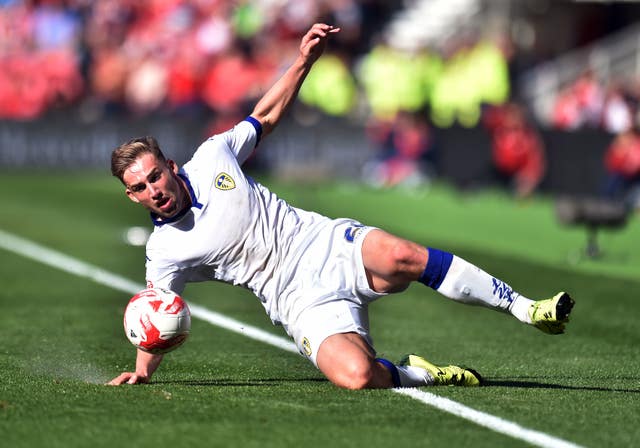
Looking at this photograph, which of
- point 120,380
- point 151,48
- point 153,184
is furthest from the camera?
point 151,48

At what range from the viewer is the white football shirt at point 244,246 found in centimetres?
782

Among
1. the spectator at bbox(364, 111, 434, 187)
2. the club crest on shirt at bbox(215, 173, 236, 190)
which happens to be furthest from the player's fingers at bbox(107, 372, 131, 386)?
the spectator at bbox(364, 111, 434, 187)

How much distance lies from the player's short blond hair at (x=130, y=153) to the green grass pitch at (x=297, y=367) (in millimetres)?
1244

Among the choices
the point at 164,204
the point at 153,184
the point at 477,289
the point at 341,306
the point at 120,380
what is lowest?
the point at 120,380

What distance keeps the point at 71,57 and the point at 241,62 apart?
524 cm

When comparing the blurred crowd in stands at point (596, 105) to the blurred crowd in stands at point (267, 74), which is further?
the blurred crowd in stands at point (267, 74)

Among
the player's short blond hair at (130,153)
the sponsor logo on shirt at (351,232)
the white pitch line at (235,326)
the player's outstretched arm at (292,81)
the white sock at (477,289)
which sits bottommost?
the white pitch line at (235,326)

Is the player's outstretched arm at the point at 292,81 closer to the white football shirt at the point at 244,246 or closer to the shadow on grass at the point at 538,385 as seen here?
the white football shirt at the point at 244,246

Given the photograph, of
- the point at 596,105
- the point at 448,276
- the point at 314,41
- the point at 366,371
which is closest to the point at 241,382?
the point at 366,371

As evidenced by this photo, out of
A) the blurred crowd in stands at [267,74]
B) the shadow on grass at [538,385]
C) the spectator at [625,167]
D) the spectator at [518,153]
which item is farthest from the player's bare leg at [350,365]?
the spectator at [518,153]

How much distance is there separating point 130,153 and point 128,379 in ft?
4.22

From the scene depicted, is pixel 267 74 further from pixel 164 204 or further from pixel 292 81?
pixel 164 204

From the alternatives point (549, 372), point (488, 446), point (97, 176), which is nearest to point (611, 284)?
point (549, 372)

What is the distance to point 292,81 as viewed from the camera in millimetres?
8500
